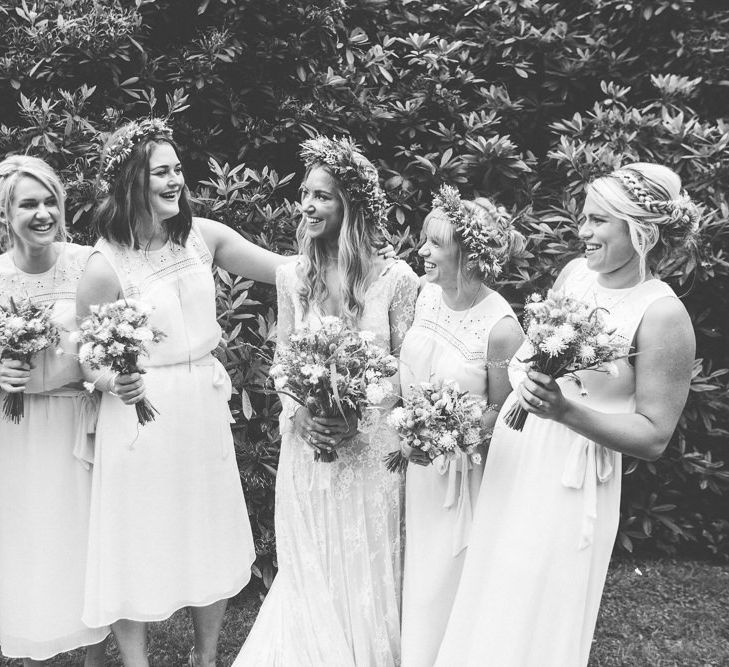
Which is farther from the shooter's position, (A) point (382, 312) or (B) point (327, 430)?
(A) point (382, 312)

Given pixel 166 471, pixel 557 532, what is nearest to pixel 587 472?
pixel 557 532

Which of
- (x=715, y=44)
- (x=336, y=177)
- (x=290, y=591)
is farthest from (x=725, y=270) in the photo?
(x=290, y=591)

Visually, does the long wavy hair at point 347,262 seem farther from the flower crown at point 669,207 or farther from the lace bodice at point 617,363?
the flower crown at point 669,207

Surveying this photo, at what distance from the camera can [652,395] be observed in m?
3.09

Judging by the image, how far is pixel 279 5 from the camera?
6055 mm

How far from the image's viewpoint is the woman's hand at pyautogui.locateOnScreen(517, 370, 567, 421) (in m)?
2.99

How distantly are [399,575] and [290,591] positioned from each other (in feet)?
2.06

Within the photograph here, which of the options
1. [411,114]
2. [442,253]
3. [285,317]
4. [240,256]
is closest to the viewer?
[442,253]

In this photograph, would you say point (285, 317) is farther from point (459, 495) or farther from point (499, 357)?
point (459, 495)

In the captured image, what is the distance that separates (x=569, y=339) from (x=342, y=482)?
67.9 inches

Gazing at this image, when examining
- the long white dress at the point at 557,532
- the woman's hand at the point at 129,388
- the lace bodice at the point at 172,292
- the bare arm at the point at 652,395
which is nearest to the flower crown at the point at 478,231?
the long white dress at the point at 557,532

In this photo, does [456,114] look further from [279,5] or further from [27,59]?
[27,59]

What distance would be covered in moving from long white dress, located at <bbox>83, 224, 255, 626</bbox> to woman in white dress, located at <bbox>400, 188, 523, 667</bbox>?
1.11 meters

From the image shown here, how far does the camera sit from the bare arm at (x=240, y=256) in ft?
14.4
